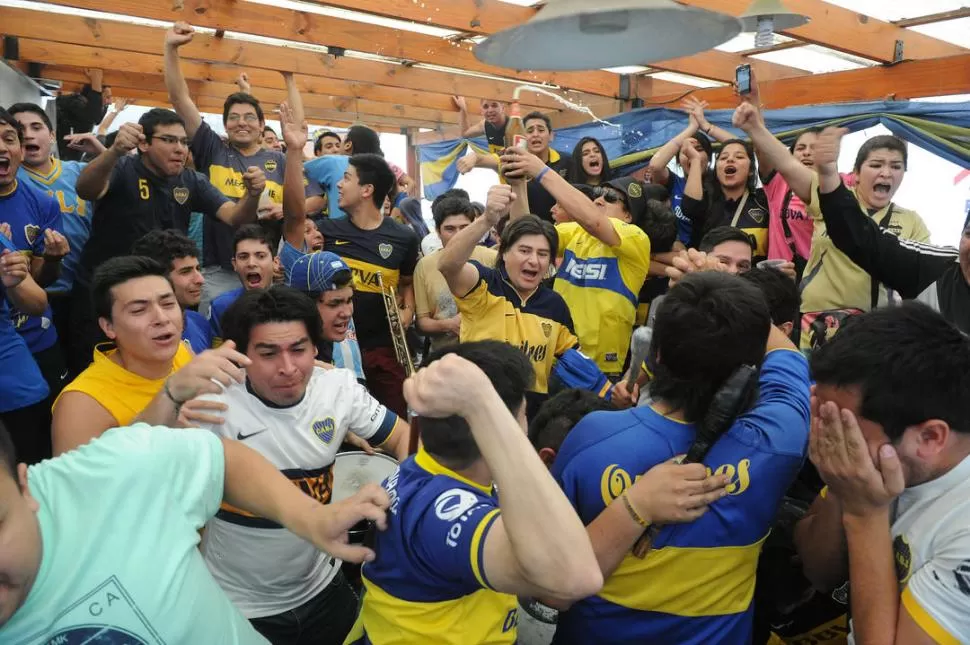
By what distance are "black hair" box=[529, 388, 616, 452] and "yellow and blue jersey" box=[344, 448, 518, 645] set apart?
631mm

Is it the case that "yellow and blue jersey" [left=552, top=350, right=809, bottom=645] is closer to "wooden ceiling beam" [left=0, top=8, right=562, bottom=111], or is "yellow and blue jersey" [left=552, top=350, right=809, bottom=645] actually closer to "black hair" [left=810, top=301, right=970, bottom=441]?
"black hair" [left=810, top=301, right=970, bottom=441]

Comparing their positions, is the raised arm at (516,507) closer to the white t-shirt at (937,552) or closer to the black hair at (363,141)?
the white t-shirt at (937,552)

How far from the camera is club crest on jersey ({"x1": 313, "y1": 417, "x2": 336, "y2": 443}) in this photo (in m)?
2.06

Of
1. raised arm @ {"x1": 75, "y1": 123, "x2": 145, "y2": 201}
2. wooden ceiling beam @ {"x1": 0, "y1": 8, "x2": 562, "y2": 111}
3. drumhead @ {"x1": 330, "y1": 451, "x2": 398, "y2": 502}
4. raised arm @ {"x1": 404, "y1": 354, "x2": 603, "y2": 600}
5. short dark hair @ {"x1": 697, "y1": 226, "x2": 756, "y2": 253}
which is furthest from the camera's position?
wooden ceiling beam @ {"x1": 0, "y1": 8, "x2": 562, "y2": 111}

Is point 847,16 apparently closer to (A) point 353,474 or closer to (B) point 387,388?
(B) point 387,388

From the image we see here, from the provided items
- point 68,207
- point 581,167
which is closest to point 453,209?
point 581,167

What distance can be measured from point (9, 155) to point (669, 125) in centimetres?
555

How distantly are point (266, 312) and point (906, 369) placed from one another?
5.54ft

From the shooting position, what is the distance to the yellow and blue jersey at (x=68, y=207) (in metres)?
3.65

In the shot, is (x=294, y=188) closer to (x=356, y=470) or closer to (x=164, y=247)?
(x=164, y=247)

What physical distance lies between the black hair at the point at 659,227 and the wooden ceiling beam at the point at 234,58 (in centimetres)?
526

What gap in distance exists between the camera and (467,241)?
2.79 m

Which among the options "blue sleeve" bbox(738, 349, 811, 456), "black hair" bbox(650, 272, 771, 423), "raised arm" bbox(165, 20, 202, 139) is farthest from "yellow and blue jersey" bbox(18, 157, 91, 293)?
"blue sleeve" bbox(738, 349, 811, 456)

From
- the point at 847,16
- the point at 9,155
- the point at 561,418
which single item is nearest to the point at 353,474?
the point at 561,418
